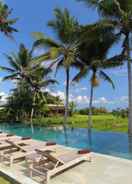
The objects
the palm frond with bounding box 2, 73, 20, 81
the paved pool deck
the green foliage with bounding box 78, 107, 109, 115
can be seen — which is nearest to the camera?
the paved pool deck

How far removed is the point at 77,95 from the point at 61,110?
3170 millimetres

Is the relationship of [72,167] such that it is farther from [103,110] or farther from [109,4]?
[103,110]

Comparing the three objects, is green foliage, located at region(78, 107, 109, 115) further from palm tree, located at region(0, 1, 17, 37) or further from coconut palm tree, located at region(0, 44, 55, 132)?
palm tree, located at region(0, 1, 17, 37)

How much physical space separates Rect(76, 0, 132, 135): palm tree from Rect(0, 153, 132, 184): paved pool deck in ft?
24.2

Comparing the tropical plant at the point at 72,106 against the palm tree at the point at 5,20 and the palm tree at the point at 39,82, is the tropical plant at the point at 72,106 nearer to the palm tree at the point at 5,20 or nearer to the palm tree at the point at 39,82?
the palm tree at the point at 39,82

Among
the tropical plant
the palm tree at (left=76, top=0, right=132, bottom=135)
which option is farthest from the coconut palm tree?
the palm tree at (left=76, top=0, right=132, bottom=135)

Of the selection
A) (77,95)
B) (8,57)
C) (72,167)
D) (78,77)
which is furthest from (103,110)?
(72,167)

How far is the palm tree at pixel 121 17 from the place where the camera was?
44.8 feet

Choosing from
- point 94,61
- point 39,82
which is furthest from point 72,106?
point 94,61

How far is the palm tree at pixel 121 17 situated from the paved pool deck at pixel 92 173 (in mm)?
7365

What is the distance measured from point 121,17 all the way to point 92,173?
32.8 feet

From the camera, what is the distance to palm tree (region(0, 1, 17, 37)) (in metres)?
17.0

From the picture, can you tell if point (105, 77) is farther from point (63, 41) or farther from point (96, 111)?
point (96, 111)

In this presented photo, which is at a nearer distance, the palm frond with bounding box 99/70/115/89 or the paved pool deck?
the paved pool deck
